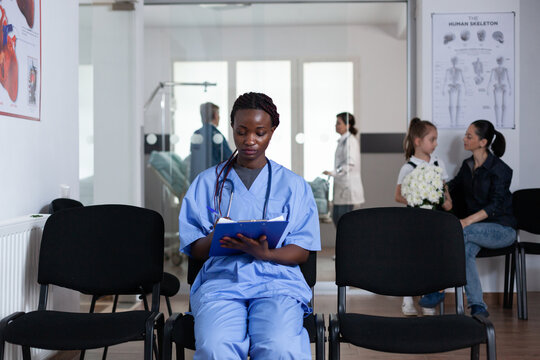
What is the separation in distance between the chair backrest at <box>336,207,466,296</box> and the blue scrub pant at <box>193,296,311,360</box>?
0.42 meters

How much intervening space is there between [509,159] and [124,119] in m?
2.80

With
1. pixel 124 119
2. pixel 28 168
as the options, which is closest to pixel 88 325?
pixel 28 168

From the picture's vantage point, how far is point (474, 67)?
4.21 m

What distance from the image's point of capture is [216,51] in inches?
180

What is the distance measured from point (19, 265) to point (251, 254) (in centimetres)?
100

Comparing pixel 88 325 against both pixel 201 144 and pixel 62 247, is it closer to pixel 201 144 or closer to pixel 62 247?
pixel 62 247

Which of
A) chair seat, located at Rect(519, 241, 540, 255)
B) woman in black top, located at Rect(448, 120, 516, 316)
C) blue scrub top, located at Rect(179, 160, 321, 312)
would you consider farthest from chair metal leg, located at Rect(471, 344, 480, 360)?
chair seat, located at Rect(519, 241, 540, 255)

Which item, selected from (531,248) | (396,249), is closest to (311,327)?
(396,249)

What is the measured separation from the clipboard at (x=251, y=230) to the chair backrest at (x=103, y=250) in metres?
0.47

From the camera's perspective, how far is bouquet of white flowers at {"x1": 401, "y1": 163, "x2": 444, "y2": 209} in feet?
11.3

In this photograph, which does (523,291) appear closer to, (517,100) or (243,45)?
(517,100)

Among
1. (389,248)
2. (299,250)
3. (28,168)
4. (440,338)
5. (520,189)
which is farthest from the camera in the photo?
(520,189)

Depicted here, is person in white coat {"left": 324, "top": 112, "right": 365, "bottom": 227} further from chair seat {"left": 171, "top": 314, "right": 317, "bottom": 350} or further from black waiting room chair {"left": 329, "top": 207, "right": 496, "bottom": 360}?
chair seat {"left": 171, "top": 314, "right": 317, "bottom": 350}

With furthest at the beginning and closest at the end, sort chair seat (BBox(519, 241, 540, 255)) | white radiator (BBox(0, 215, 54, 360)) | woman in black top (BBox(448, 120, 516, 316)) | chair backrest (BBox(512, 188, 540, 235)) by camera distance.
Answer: chair backrest (BBox(512, 188, 540, 235)) < chair seat (BBox(519, 241, 540, 255)) < woman in black top (BBox(448, 120, 516, 316)) < white radiator (BBox(0, 215, 54, 360))
